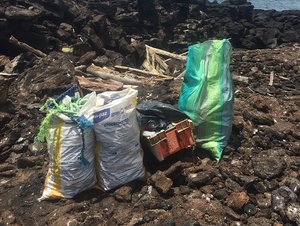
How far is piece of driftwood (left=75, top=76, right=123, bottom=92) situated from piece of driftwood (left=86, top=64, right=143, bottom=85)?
0.69 feet

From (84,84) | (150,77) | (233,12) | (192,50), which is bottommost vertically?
(233,12)

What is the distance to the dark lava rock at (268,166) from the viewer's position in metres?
3.48

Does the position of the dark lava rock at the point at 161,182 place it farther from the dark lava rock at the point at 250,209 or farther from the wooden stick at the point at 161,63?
the wooden stick at the point at 161,63

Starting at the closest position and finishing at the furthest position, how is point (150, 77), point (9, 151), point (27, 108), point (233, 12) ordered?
point (9, 151) → point (27, 108) → point (150, 77) → point (233, 12)

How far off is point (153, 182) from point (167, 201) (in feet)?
0.78

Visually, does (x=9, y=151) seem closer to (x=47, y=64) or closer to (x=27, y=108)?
(x=27, y=108)

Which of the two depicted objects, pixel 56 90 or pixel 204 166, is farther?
pixel 56 90

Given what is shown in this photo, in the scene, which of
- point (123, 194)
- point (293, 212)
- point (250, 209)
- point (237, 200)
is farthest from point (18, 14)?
point (293, 212)

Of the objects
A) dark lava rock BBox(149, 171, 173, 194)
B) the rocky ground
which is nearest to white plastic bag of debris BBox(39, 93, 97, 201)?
the rocky ground

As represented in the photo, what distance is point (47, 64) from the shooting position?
5699 millimetres

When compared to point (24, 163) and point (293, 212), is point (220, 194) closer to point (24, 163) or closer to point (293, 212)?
point (293, 212)

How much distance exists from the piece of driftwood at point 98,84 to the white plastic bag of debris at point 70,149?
7.53 ft

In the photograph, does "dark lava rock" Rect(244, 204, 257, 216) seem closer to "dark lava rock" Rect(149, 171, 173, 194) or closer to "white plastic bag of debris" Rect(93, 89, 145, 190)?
"dark lava rock" Rect(149, 171, 173, 194)

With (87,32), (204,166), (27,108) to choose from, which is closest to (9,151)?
(27,108)
